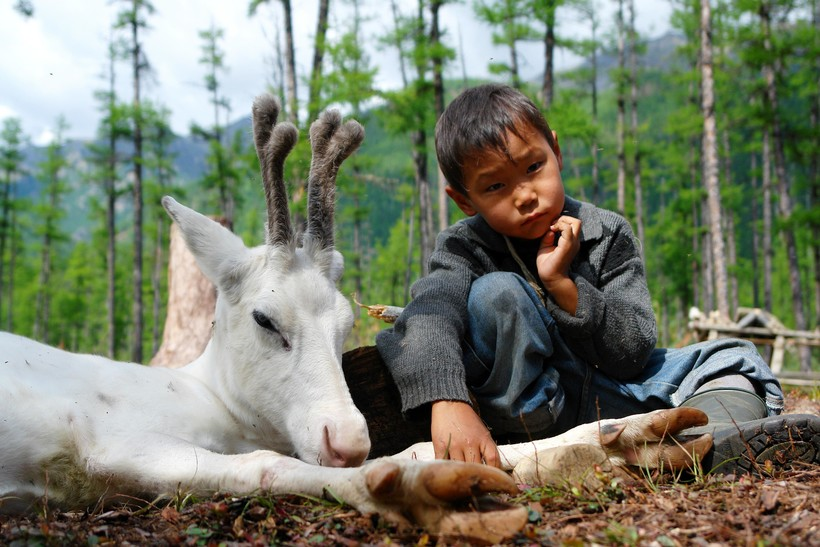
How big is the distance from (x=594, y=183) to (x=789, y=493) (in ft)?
107

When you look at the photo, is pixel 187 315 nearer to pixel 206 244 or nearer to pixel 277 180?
pixel 206 244

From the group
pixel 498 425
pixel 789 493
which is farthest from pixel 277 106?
pixel 789 493

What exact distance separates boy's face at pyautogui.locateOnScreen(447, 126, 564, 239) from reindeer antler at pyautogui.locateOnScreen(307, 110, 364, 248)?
0.65 meters

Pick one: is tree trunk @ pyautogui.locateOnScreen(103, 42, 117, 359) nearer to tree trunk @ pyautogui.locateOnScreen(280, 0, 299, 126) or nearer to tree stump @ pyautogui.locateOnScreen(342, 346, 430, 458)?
tree trunk @ pyautogui.locateOnScreen(280, 0, 299, 126)

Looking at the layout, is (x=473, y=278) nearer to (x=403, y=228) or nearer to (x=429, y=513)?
(x=429, y=513)

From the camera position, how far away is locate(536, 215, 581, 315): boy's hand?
276cm

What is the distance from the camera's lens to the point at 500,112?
298 cm

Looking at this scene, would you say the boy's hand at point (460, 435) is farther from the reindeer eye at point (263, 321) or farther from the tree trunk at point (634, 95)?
the tree trunk at point (634, 95)

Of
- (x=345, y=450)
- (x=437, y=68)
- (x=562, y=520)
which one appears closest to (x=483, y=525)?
(x=562, y=520)

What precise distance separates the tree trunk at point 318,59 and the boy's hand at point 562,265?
50.5 feet

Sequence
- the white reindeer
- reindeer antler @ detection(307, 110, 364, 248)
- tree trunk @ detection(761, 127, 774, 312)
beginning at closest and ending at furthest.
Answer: the white reindeer < reindeer antler @ detection(307, 110, 364, 248) < tree trunk @ detection(761, 127, 774, 312)

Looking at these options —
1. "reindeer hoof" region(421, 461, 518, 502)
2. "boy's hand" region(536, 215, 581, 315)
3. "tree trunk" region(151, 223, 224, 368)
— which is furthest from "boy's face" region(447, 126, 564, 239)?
"tree trunk" region(151, 223, 224, 368)

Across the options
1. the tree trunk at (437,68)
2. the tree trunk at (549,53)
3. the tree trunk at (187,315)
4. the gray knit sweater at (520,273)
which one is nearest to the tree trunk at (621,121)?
the tree trunk at (549,53)

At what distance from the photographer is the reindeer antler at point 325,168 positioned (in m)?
3.08
